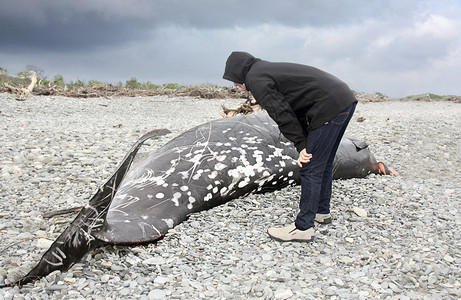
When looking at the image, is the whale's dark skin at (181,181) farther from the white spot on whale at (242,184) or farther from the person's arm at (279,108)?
the person's arm at (279,108)

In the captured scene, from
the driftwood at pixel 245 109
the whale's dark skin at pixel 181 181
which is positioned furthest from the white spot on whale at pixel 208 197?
the driftwood at pixel 245 109

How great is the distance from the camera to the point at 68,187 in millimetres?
4398

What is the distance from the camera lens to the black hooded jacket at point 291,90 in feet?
10.4

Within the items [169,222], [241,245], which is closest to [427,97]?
[241,245]

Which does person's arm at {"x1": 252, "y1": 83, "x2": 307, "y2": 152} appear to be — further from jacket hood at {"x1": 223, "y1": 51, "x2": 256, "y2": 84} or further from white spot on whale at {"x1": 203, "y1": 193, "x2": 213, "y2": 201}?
white spot on whale at {"x1": 203, "y1": 193, "x2": 213, "y2": 201}

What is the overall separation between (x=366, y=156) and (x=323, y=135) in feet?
7.65

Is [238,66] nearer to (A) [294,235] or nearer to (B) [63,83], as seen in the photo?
(A) [294,235]

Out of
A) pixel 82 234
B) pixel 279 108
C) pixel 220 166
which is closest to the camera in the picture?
pixel 82 234

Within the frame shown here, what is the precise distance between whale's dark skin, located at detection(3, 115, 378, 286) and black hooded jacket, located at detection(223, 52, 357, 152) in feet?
3.05

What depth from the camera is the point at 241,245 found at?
3373mm

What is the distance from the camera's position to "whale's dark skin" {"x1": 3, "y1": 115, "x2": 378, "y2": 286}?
277cm

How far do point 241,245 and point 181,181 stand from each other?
857mm

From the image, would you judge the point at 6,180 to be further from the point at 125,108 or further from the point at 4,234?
the point at 125,108

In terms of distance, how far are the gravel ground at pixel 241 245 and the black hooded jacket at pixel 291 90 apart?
101cm
